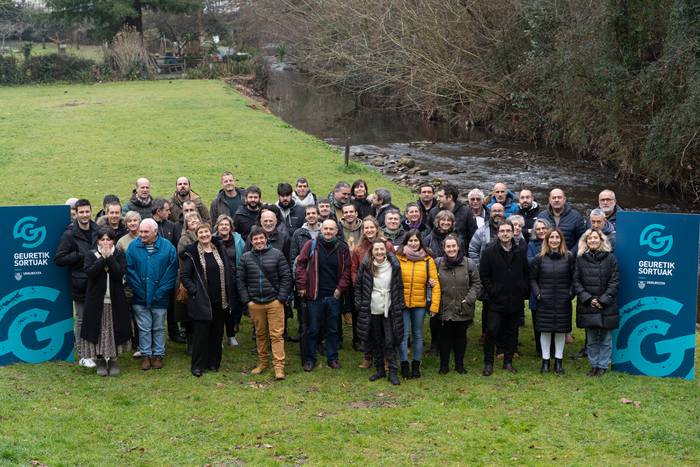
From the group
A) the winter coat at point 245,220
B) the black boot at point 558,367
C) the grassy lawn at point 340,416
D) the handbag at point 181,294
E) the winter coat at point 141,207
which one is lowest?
the grassy lawn at point 340,416

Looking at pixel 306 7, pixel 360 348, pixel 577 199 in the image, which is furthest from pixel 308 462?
pixel 306 7

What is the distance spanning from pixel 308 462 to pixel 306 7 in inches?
1823

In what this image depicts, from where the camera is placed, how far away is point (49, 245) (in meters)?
10.2

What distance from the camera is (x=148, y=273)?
10.0 m

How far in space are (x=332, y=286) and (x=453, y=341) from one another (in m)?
1.67

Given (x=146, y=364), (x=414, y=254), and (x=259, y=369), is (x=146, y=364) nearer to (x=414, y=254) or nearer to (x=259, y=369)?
(x=259, y=369)

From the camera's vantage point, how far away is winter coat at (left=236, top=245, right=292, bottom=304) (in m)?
10.1

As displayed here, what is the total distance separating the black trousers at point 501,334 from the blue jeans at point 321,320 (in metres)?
1.90

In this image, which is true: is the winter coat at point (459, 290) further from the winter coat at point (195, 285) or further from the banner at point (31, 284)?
the banner at point (31, 284)

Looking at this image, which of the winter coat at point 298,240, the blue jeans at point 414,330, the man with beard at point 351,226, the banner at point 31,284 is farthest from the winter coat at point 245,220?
the blue jeans at point 414,330

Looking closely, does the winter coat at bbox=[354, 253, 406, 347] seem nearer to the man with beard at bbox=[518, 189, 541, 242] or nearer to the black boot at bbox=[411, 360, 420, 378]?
the black boot at bbox=[411, 360, 420, 378]

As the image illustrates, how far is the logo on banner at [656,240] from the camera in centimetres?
1002

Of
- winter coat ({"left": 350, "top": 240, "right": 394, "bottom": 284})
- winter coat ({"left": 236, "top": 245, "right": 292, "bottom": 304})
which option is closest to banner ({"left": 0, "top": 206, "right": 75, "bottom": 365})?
winter coat ({"left": 236, "top": 245, "right": 292, "bottom": 304})

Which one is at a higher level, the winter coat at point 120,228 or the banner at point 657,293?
the winter coat at point 120,228
